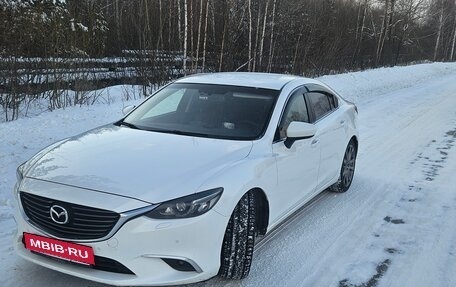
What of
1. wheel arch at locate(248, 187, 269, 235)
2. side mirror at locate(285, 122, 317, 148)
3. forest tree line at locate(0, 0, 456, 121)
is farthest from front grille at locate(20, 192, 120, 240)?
forest tree line at locate(0, 0, 456, 121)

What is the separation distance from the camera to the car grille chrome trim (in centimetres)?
279

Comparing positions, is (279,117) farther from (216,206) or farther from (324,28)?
(324,28)

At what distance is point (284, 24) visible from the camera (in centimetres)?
1831

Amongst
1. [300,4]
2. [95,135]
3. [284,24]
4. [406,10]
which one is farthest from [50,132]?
[406,10]

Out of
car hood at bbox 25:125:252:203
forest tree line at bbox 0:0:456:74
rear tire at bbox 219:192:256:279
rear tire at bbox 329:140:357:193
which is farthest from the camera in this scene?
forest tree line at bbox 0:0:456:74

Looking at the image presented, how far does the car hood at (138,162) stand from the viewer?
2943mm

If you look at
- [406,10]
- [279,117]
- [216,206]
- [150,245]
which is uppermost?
[406,10]

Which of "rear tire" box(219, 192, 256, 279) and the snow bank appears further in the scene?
the snow bank

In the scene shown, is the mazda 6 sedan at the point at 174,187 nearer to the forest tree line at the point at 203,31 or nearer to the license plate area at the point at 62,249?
the license plate area at the point at 62,249

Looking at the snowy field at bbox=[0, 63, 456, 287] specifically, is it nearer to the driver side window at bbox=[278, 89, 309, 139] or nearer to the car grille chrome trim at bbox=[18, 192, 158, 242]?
the car grille chrome trim at bbox=[18, 192, 158, 242]

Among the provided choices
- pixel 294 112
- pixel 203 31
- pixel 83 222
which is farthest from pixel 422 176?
pixel 203 31

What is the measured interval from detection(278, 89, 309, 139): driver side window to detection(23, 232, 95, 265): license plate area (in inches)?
76.5

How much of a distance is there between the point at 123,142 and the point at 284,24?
15.7 m

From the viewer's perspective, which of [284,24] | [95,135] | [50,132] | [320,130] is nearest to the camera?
[95,135]
